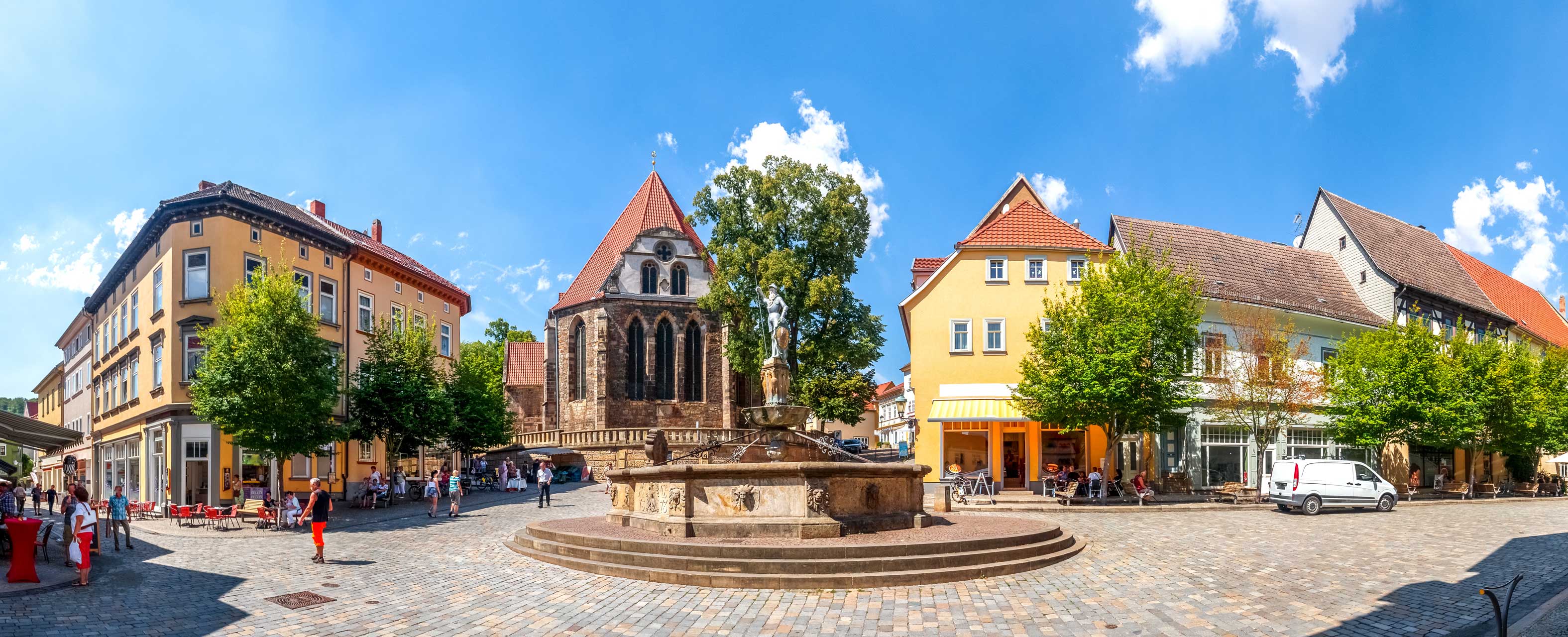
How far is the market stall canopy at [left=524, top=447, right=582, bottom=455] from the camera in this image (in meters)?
48.1

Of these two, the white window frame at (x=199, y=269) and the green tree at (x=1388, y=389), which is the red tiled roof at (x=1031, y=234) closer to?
the green tree at (x=1388, y=389)

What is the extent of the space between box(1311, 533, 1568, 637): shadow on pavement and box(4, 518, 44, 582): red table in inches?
624

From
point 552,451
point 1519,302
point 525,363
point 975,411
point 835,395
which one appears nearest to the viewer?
point 975,411

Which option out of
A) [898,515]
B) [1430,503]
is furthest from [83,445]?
[1430,503]

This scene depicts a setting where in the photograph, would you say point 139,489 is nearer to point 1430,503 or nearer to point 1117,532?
point 1117,532

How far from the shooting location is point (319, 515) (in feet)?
56.3

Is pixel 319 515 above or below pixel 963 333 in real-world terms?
below

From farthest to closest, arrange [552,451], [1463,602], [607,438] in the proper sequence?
[607,438]
[552,451]
[1463,602]

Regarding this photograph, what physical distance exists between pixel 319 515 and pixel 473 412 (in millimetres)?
20169

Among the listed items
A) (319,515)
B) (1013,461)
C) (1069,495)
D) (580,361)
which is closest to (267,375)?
(319,515)

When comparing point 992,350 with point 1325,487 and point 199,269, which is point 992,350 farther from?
point 199,269

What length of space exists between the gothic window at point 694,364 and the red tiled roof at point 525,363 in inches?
504

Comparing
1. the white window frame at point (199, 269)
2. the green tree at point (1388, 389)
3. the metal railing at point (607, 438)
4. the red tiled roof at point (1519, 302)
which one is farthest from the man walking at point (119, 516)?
the red tiled roof at point (1519, 302)

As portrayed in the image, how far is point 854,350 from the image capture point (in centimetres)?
4166
